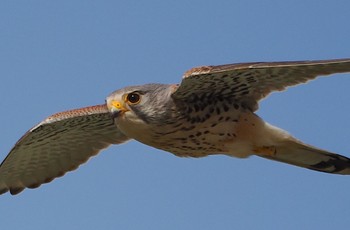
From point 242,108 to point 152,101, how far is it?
1.13 m

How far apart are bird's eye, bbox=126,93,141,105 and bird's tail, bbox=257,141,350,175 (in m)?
1.74

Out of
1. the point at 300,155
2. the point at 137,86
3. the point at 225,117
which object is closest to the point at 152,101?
the point at 137,86

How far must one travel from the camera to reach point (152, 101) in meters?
10.4

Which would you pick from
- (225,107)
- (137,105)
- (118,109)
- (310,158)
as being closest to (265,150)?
(310,158)

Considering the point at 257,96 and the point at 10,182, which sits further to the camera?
the point at 10,182

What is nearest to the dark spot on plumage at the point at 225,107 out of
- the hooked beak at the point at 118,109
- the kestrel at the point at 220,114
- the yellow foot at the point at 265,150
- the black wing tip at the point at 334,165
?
the kestrel at the point at 220,114

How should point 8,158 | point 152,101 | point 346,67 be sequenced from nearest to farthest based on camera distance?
point 346,67 → point 152,101 → point 8,158

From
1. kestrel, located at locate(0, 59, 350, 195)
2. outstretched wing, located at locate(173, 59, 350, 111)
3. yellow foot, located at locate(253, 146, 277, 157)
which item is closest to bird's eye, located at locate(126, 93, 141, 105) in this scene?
kestrel, located at locate(0, 59, 350, 195)

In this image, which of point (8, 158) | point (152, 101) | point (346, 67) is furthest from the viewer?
point (8, 158)

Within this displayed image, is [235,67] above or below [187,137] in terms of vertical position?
above

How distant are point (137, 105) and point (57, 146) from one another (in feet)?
10.1

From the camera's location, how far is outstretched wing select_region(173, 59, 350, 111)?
9.80 meters

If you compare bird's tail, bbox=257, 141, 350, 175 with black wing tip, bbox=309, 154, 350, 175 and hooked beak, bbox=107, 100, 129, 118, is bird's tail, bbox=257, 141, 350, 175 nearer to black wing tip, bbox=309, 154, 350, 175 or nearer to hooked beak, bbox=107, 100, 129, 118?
black wing tip, bbox=309, 154, 350, 175

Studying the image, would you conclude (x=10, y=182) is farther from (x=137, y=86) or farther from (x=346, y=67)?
(x=346, y=67)
